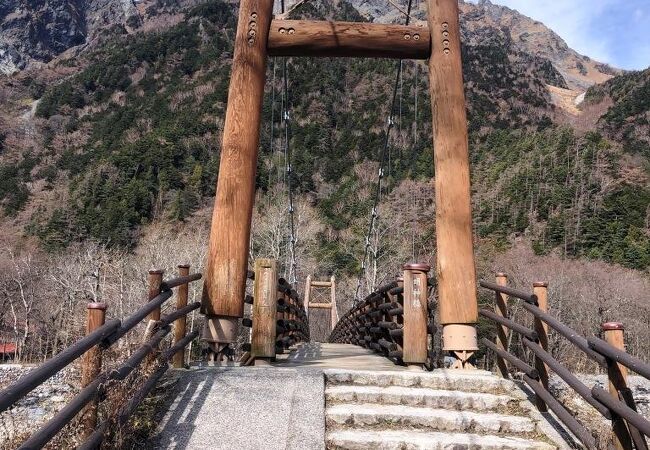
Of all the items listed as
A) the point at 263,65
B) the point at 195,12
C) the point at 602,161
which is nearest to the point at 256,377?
the point at 263,65

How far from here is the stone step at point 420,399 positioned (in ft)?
9.97

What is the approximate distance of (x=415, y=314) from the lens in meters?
3.71

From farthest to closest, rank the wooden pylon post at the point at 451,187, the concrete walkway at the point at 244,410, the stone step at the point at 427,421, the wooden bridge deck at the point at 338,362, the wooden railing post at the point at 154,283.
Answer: the wooden pylon post at the point at 451,187, the wooden bridge deck at the point at 338,362, the wooden railing post at the point at 154,283, the stone step at the point at 427,421, the concrete walkway at the point at 244,410

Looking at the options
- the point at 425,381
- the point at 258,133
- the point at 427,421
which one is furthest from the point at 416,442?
the point at 258,133

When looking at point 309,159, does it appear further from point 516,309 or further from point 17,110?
point 17,110

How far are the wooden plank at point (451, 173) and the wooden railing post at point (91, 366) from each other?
8.67 feet

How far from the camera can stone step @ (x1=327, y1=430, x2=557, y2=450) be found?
2.55 meters

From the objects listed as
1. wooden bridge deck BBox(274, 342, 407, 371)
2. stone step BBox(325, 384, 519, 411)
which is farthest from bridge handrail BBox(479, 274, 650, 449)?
wooden bridge deck BBox(274, 342, 407, 371)

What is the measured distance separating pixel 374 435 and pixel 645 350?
67.1 feet

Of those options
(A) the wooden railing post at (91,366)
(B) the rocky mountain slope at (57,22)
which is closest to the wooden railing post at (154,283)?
(A) the wooden railing post at (91,366)

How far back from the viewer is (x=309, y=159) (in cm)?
4897

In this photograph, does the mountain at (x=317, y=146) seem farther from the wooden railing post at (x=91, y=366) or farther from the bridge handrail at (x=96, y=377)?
the wooden railing post at (x=91, y=366)

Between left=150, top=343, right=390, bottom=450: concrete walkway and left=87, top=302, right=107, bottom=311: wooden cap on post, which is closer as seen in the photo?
left=87, top=302, right=107, bottom=311: wooden cap on post

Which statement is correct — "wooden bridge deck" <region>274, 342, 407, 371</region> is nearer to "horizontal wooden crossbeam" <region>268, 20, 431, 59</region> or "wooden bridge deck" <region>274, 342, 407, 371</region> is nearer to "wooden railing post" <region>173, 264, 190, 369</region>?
"wooden railing post" <region>173, 264, 190, 369</region>
